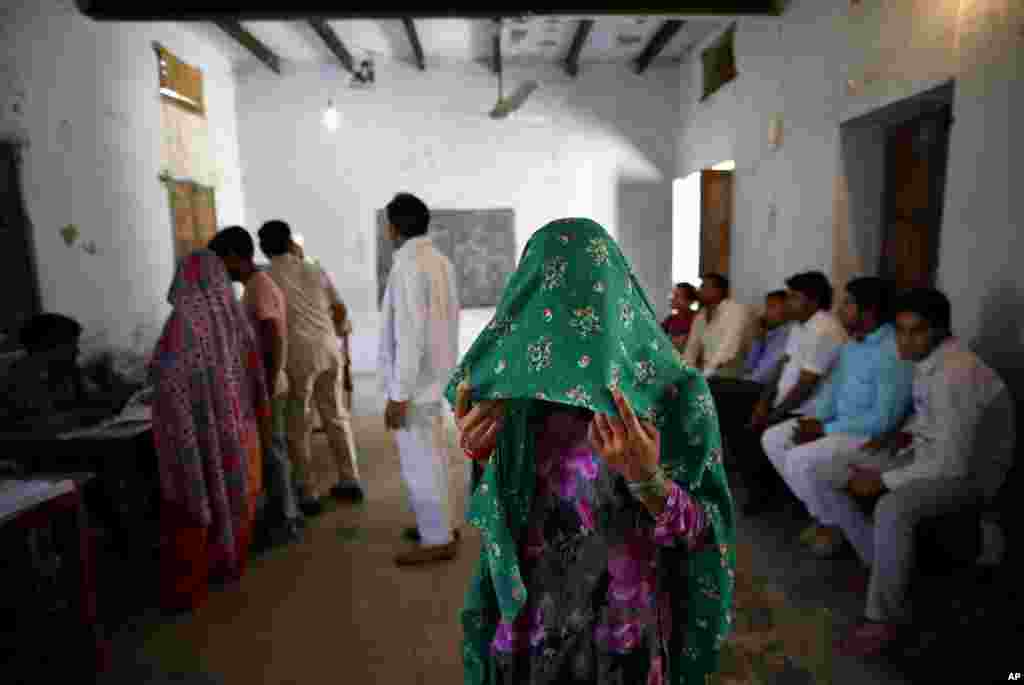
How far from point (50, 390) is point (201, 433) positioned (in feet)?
3.33

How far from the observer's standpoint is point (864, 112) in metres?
3.49

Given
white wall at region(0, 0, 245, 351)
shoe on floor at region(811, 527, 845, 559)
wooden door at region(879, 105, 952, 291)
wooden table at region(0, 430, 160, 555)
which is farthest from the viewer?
white wall at region(0, 0, 245, 351)

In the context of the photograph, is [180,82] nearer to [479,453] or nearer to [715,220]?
[715,220]

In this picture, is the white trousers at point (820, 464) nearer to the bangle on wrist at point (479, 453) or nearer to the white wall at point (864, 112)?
the white wall at point (864, 112)

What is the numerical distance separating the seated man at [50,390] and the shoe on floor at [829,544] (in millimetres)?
3283

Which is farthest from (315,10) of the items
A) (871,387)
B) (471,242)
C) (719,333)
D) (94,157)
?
(471,242)

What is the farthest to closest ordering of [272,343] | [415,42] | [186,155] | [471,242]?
[471,242]
[415,42]
[186,155]
[272,343]

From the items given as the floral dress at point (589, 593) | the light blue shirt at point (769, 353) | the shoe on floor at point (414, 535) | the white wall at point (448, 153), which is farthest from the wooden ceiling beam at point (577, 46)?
the floral dress at point (589, 593)

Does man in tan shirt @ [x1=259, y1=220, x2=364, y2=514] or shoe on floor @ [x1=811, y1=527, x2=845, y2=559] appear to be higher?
man in tan shirt @ [x1=259, y1=220, x2=364, y2=514]

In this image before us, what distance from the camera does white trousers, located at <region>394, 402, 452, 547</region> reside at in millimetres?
2738

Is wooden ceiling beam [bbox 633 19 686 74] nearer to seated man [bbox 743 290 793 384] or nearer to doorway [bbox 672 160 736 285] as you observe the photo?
doorway [bbox 672 160 736 285]

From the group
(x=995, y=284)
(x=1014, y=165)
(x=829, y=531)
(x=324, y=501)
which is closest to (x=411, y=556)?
(x=324, y=501)

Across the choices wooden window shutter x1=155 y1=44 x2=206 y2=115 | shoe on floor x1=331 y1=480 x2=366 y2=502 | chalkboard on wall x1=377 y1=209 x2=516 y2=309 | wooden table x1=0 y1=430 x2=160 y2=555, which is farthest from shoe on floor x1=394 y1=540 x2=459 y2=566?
chalkboard on wall x1=377 y1=209 x2=516 y2=309

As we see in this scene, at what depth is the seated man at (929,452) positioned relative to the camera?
2166 mm
